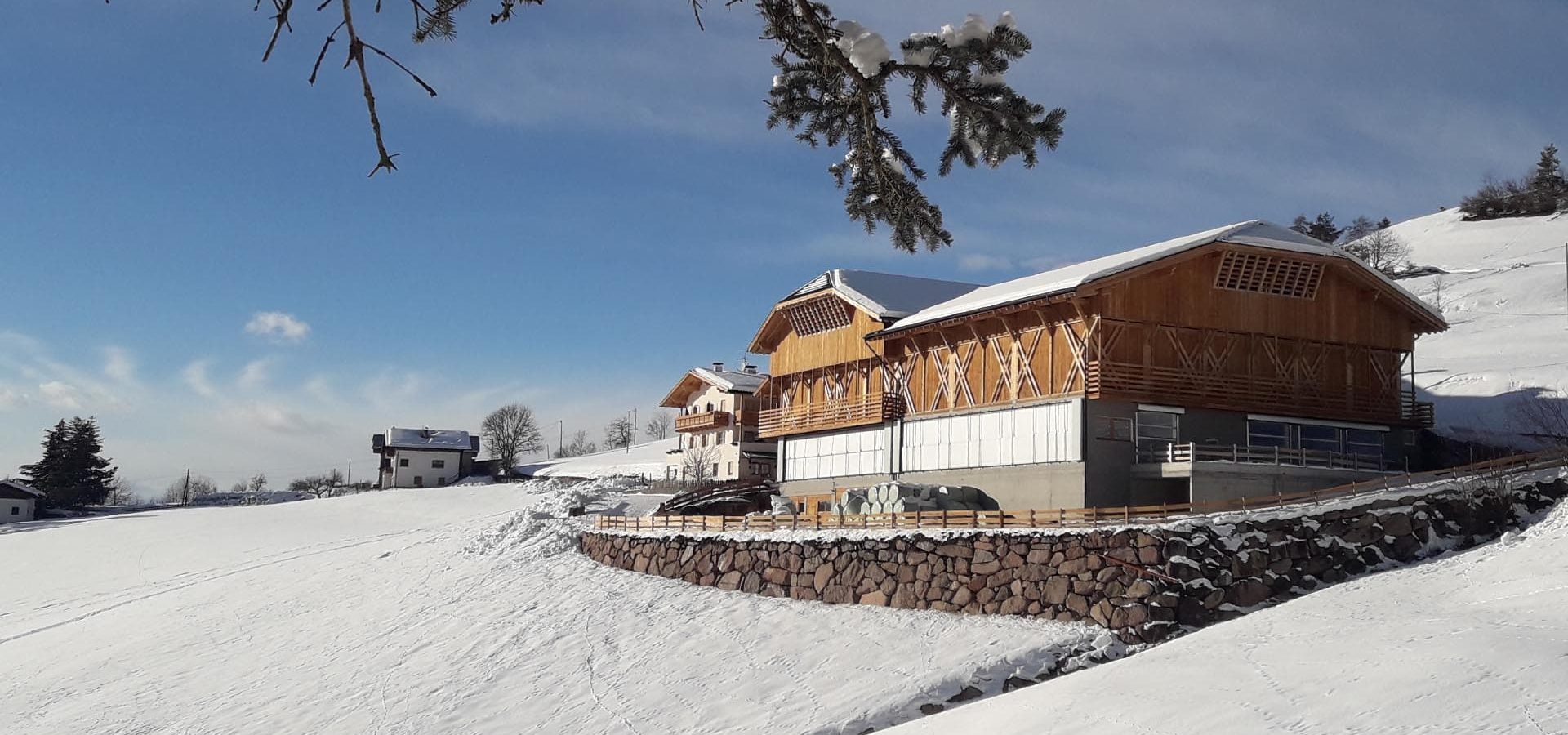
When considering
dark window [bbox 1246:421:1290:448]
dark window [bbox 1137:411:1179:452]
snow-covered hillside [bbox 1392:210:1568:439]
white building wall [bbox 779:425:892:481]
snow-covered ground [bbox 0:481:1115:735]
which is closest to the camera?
snow-covered ground [bbox 0:481:1115:735]

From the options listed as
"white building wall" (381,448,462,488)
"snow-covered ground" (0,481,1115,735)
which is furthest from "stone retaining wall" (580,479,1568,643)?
"white building wall" (381,448,462,488)

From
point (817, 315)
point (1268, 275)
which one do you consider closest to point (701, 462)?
point (817, 315)

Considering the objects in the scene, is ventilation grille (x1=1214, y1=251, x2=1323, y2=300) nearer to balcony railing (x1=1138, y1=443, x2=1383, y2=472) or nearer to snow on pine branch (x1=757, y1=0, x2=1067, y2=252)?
balcony railing (x1=1138, y1=443, x2=1383, y2=472)

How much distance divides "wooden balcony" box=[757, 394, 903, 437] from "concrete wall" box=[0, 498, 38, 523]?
50085mm

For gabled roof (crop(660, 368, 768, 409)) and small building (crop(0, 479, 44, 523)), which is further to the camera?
small building (crop(0, 479, 44, 523))

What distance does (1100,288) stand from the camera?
3209 centimetres

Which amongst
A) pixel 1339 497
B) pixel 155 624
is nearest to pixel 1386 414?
pixel 1339 497

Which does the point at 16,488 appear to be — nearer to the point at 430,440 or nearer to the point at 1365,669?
the point at 430,440

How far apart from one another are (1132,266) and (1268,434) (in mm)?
6455

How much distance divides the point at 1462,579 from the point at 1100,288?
1157cm

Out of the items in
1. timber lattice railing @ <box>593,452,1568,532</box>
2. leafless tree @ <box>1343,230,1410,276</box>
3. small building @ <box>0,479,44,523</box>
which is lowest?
small building @ <box>0,479,44,523</box>

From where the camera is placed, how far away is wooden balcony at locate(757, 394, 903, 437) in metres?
39.8

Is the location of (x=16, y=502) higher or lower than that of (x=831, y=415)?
lower

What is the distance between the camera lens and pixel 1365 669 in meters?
19.0
